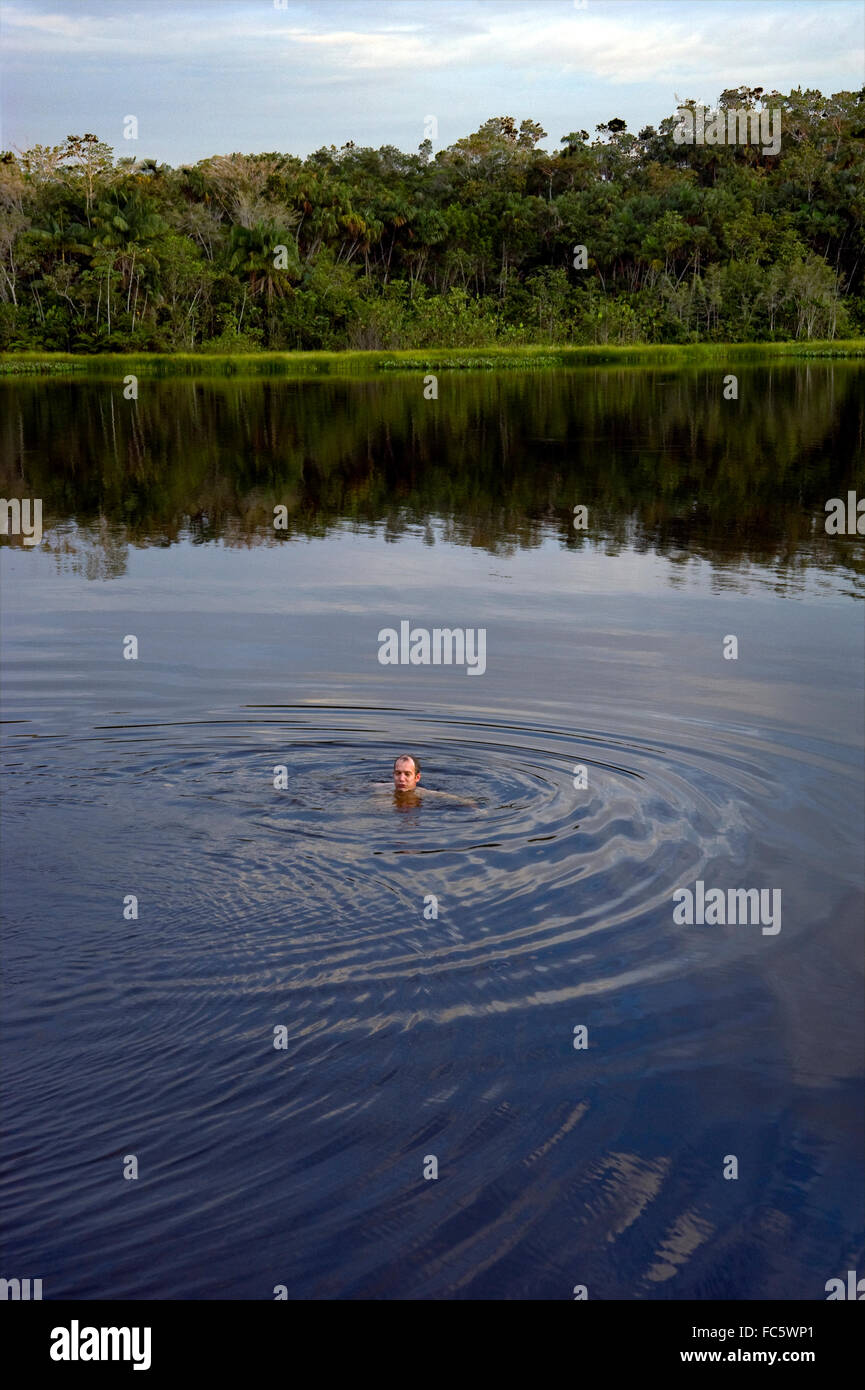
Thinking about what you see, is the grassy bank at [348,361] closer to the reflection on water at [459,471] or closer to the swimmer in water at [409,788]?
the reflection on water at [459,471]

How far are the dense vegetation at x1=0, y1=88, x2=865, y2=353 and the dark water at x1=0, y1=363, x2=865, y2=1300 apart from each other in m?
65.2

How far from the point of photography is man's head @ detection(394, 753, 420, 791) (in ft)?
33.2

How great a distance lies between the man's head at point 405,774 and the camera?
10.1m

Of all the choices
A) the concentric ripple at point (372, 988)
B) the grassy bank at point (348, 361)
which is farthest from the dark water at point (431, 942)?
the grassy bank at point (348, 361)

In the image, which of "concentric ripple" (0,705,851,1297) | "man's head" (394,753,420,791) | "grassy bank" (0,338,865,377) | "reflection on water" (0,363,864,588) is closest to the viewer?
"concentric ripple" (0,705,851,1297)

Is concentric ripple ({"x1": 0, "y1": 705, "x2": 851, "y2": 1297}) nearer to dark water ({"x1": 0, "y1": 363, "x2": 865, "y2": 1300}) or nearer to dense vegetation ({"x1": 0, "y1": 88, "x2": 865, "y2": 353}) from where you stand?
dark water ({"x1": 0, "y1": 363, "x2": 865, "y2": 1300})

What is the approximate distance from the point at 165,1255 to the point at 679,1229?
2119 millimetres

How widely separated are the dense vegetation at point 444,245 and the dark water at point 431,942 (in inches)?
2568

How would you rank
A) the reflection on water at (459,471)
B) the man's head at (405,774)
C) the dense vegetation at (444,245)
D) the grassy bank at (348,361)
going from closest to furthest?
the man's head at (405,774)
the reflection on water at (459,471)
the grassy bank at (348,361)
the dense vegetation at (444,245)

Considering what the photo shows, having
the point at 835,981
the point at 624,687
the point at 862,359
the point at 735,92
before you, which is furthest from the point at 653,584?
the point at 735,92

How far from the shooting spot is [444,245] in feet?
322

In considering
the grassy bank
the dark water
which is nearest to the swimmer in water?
the dark water

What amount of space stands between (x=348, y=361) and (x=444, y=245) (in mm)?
25906

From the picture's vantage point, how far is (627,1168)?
5.95 m
